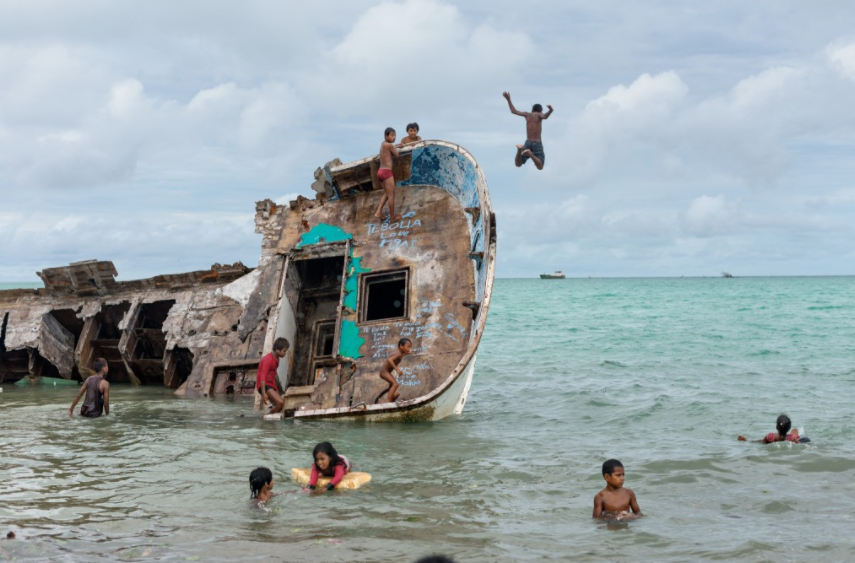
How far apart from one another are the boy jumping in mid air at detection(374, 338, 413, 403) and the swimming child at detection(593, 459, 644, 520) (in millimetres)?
4693

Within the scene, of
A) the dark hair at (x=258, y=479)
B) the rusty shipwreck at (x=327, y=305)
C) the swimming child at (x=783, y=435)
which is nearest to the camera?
the dark hair at (x=258, y=479)

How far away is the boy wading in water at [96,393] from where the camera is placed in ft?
40.9

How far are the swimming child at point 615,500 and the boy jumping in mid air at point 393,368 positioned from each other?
15.4ft

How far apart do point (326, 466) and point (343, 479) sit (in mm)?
290

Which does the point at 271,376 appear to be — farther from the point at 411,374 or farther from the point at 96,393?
the point at 96,393

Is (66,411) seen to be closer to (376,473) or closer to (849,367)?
(376,473)

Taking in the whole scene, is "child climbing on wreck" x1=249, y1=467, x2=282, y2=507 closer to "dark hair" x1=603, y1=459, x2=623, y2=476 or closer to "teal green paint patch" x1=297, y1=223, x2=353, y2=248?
"dark hair" x1=603, y1=459, x2=623, y2=476

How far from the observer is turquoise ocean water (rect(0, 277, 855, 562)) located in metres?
6.66

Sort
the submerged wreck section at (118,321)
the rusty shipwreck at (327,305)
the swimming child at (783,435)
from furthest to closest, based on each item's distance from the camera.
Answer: the submerged wreck section at (118,321), the rusty shipwreck at (327,305), the swimming child at (783,435)

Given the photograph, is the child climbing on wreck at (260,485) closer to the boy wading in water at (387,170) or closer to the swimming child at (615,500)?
the swimming child at (615,500)

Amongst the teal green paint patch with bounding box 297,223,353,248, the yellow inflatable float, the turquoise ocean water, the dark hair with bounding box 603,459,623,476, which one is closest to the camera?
the turquoise ocean water

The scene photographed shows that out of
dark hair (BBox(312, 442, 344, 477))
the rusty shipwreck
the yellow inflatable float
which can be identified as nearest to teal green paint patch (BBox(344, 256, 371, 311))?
the rusty shipwreck

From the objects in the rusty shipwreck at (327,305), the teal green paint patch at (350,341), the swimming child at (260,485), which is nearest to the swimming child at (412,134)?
the rusty shipwreck at (327,305)

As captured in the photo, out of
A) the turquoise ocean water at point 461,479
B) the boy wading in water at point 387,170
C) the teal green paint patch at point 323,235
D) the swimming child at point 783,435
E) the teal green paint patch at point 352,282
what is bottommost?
the turquoise ocean water at point 461,479
